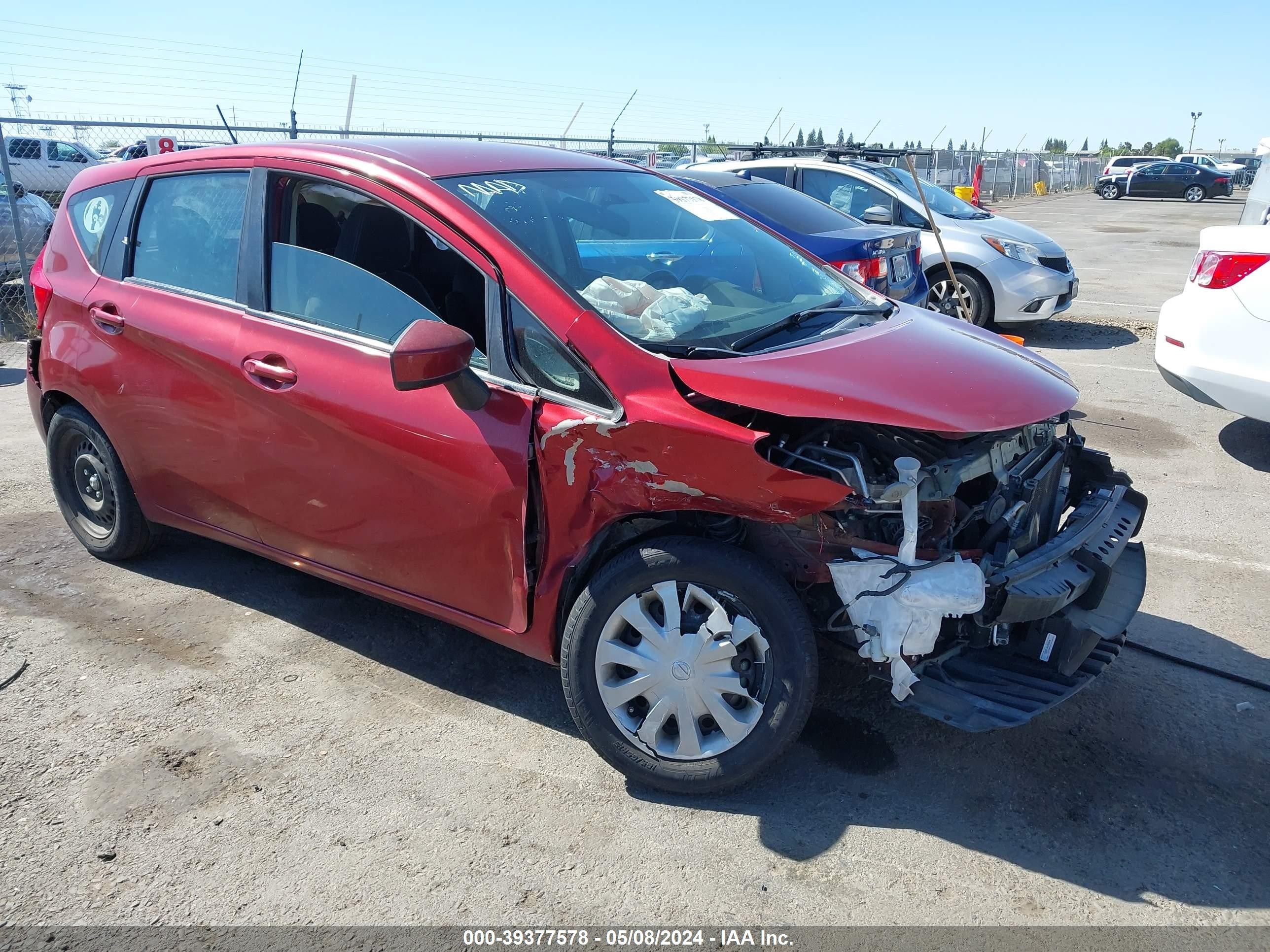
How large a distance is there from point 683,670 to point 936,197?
908 centimetres

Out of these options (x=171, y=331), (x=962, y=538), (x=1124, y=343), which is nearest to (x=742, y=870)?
(x=962, y=538)

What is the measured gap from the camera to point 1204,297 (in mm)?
5965

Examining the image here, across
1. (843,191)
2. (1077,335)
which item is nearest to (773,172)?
(843,191)

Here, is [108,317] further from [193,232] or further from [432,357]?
[432,357]

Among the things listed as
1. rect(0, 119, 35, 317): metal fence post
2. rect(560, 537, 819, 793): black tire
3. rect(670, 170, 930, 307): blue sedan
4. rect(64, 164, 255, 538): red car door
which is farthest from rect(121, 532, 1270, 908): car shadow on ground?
rect(0, 119, 35, 317): metal fence post

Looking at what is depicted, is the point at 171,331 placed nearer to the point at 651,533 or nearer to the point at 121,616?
the point at 121,616

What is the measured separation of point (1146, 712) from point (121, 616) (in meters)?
3.94

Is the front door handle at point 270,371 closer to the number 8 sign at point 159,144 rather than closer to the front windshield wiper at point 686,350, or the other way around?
the front windshield wiper at point 686,350

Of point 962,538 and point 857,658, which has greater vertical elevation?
point 962,538

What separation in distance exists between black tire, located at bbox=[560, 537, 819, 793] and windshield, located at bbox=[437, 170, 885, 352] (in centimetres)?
66

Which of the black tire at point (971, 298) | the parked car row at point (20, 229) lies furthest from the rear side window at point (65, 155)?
the black tire at point (971, 298)

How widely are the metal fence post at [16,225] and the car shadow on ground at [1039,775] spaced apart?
8121 mm

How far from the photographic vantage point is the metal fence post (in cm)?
962

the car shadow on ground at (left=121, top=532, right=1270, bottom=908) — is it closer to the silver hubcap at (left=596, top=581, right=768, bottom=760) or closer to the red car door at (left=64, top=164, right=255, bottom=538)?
the silver hubcap at (left=596, top=581, right=768, bottom=760)
